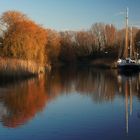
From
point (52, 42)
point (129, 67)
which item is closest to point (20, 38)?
point (129, 67)

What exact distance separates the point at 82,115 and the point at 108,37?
7528 cm

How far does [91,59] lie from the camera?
8844 cm

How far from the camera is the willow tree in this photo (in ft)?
129

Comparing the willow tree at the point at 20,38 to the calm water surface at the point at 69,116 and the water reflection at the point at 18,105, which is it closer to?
the water reflection at the point at 18,105

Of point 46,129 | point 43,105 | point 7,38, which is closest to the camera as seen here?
point 46,129

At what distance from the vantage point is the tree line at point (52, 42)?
130 ft

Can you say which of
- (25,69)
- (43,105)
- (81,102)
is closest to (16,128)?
(43,105)

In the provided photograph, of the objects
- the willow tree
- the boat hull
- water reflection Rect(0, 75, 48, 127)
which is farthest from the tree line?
water reflection Rect(0, 75, 48, 127)

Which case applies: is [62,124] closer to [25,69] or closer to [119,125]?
[119,125]

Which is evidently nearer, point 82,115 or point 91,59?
point 82,115

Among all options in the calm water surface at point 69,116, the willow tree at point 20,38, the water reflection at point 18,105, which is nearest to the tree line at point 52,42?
the willow tree at point 20,38

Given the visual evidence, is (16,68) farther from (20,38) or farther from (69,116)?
(69,116)

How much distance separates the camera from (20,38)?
39.3 metres

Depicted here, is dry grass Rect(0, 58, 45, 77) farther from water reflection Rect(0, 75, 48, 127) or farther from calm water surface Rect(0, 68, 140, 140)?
calm water surface Rect(0, 68, 140, 140)
